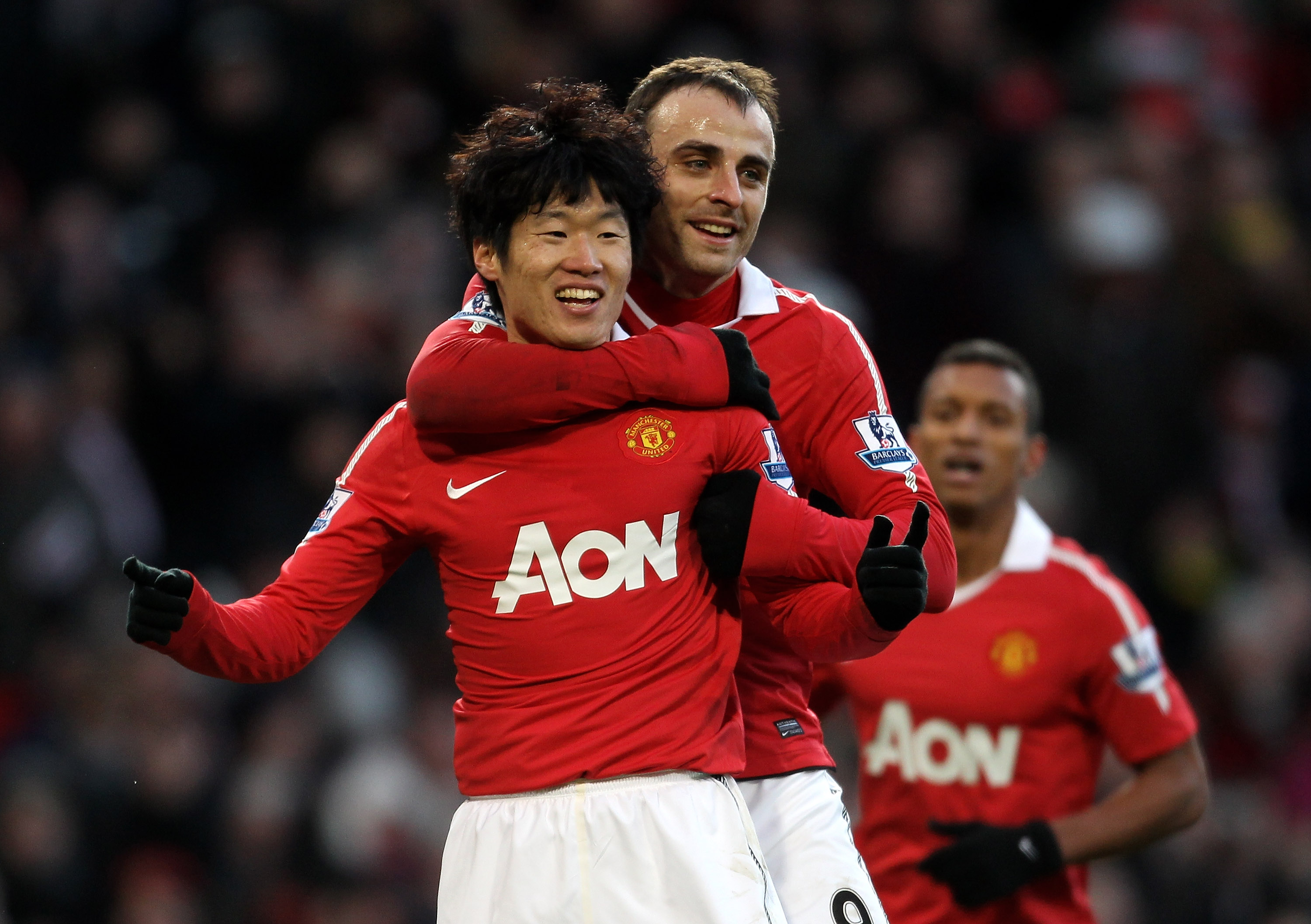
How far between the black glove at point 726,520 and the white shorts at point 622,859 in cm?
37

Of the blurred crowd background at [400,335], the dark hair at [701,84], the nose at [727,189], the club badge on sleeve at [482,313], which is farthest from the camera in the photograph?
the blurred crowd background at [400,335]

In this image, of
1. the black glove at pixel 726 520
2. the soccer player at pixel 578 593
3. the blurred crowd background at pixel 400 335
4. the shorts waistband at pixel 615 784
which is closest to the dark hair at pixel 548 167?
the soccer player at pixel 578 593

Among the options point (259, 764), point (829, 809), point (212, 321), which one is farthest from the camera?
point (212, 321)

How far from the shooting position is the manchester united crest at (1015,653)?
4457mm

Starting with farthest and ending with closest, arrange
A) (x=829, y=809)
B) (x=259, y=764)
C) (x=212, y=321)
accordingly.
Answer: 1. (x=212, y=321)
2. (x=259, y=764)
3. (x=829, y=809)

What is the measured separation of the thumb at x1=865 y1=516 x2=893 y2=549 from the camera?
3.04 meters

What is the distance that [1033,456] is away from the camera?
16.0ft

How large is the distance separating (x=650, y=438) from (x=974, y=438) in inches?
68.6

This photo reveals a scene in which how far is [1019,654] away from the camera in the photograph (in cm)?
448

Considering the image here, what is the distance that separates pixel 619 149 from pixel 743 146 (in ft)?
1.51

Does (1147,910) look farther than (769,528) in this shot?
Yes

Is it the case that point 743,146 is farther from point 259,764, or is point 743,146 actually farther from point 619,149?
point 259,764

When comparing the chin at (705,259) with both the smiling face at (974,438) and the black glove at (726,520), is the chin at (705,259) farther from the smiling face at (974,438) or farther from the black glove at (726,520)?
the smiling face at (974,438)

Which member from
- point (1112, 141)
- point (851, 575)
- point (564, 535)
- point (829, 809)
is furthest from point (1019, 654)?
point (1112, 141)
